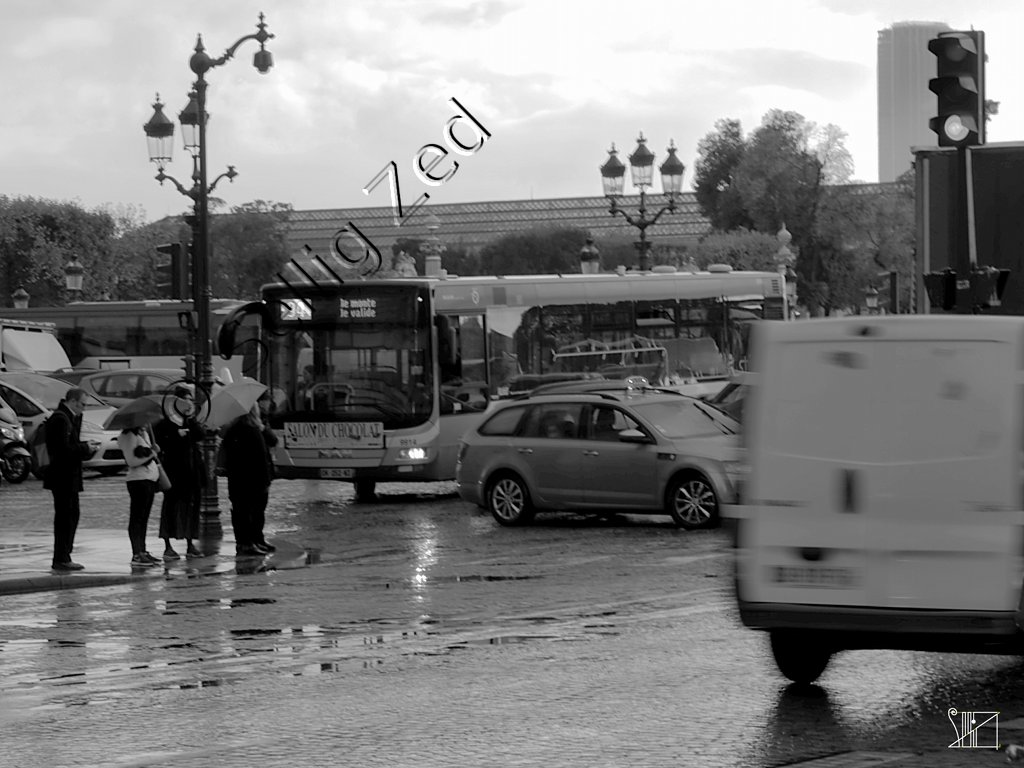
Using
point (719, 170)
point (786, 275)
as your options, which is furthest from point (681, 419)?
point (719, 170)

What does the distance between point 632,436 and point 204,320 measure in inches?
203

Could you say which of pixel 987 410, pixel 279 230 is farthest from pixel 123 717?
pixel 279 230

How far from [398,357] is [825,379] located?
1640 centimetres

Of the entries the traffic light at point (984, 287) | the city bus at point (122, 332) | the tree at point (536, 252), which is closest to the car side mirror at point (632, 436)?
the traffic light at point (984, 287)

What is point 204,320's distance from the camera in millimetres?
20672

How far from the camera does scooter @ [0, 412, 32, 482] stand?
30078 millimetres

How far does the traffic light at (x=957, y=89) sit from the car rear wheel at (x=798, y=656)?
537 cm

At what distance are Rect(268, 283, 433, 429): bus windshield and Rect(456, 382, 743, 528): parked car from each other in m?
3.85

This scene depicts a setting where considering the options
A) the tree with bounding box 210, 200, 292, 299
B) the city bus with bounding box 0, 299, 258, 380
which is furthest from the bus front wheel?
the tree with bounding box 210, 200, 292, 299

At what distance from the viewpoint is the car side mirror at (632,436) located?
63.9 feet

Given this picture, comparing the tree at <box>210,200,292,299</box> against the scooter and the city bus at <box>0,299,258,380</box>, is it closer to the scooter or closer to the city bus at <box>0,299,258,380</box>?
the city bus at <box>0,299,258,380</box>

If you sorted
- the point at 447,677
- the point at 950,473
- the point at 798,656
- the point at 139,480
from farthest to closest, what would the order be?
the point at 139,480 < the point at 447,677 < the point at 798,656 < the point at 950,473

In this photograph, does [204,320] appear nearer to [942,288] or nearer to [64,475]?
[64,475]

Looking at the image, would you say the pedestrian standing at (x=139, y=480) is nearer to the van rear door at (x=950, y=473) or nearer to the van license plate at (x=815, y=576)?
the van license plate at (x=815, y=576)
